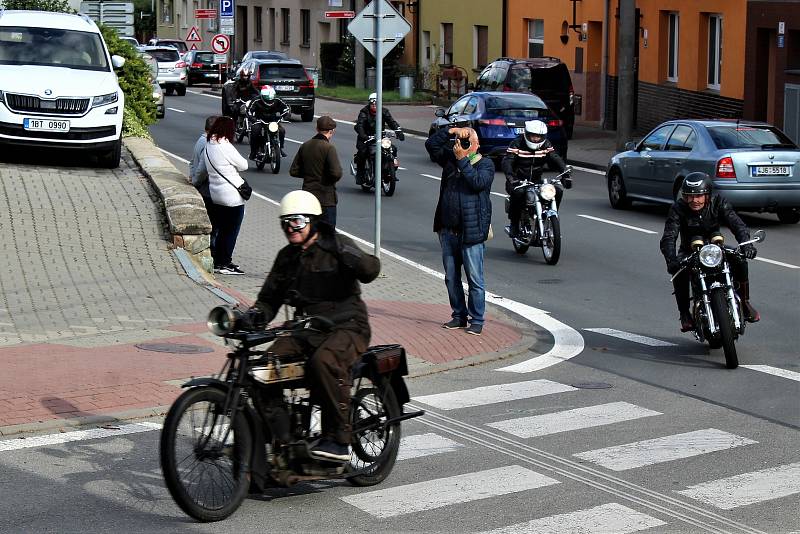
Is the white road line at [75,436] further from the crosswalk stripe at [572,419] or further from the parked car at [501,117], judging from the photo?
the parked car at [501,117]

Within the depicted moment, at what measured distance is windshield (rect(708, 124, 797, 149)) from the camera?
67.8 feet

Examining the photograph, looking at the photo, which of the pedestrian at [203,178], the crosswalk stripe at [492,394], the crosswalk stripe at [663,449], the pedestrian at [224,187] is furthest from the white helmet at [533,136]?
the crosswalk stripe at [663,449]

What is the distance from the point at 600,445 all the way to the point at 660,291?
6798mm

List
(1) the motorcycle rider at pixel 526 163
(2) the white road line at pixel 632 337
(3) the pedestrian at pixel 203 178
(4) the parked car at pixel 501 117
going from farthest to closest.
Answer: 1. (4) the parked car at pixel 501 117
2. (1) the motorcycle rider at pixel 526 163
3. (3) the pedestrian at pixel 203 178
4. (2) the white road line at pixel 632 337

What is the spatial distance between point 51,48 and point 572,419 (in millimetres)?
13365

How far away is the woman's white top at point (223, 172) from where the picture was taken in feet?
50.7

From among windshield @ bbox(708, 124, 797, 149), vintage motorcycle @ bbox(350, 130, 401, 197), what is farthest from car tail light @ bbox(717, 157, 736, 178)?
vintage motorcycle @ bbox(350, 130, 401, 197)

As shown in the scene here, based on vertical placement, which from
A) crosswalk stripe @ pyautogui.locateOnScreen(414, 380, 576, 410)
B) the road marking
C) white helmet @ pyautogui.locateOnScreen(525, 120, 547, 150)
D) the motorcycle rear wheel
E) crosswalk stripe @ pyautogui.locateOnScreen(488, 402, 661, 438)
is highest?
white helmet @ pyautogui.locateOnScreen(525, 120, 547, 150)

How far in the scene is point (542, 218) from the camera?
1741 cm

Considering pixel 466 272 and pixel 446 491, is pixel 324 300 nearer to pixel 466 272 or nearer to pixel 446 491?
pixel 446 491

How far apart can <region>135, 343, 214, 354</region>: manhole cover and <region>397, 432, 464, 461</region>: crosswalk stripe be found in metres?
2.90

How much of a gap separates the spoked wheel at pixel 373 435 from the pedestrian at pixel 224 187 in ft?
26.4

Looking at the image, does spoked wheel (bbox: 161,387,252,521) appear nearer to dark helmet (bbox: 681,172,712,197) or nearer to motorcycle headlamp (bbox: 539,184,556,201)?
dark helmet (bbox: 681,172,712,197)

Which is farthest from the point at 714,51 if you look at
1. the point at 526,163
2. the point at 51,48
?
the point at 51,48
